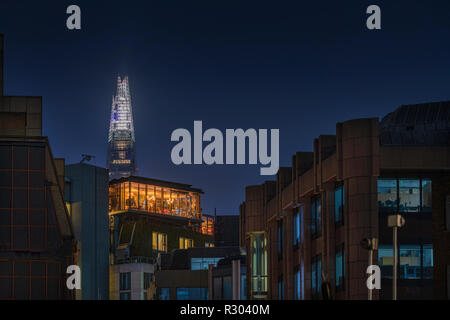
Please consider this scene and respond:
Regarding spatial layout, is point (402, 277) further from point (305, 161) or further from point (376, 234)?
point (305, 161)

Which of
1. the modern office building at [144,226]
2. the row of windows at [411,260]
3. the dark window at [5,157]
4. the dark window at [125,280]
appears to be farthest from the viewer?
the modern office building at [144,226]

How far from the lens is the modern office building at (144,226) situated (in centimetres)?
14238

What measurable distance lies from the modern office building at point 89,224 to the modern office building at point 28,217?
55.0 meters

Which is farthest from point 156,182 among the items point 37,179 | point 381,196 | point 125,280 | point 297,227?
point 381,196

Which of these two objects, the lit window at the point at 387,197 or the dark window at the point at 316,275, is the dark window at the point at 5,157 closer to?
the dark window at the point at 316,275

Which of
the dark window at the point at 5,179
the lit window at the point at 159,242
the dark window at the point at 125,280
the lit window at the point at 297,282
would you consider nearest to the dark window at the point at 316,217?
the lit window at the point at 297,282

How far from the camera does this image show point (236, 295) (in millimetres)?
105688

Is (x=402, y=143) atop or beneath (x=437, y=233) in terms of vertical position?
atop

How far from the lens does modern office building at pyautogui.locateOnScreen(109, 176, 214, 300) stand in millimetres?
142375

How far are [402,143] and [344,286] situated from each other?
437 inches

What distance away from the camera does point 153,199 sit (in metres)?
169

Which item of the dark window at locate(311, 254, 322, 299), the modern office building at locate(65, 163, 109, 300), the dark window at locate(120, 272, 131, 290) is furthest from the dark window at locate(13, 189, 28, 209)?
the dark window at locate(120, 272, 131, 290)
